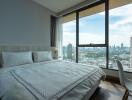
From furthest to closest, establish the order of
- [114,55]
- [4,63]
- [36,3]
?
[36,3] → [114,55] → [4,63]

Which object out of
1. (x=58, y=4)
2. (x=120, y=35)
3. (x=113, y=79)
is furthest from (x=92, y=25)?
(x=113, y=79)

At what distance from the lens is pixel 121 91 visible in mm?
2387

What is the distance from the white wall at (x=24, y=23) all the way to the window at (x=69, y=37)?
822 millimetres

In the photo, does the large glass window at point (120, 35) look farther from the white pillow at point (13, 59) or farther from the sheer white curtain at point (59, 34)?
the white pillow at point (13, 59)

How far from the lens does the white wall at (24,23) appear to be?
275 centimetres

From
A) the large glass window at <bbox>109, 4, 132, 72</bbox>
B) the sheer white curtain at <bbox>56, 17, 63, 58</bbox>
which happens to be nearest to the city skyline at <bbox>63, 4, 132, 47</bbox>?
the large glass window at <bbox>109, 4, 132, 72</bbox>

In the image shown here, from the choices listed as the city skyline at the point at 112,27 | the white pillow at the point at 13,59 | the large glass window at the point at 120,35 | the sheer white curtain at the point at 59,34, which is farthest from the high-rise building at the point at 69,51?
the white pillow at the point at 13,59

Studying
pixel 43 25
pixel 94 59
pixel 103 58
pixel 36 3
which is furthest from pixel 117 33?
pixel 36 3

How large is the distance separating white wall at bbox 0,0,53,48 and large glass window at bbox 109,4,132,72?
2.36 m

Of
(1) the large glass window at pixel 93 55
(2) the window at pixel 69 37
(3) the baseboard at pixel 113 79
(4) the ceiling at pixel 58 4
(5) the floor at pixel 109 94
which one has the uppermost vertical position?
(4) the ceiling at pixel 58 4

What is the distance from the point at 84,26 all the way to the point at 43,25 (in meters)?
1.58

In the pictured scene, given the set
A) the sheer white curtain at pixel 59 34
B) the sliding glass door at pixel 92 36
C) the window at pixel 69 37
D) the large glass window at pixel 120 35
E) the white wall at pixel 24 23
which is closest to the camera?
the white wall at pixel 24 23

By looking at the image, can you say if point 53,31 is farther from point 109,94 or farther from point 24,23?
point 109,94

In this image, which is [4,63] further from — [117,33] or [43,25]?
[117,33]
